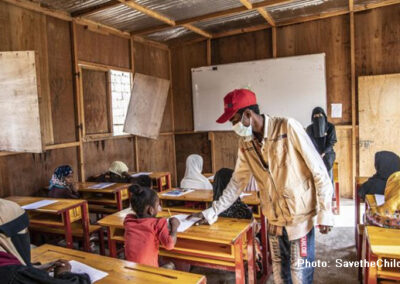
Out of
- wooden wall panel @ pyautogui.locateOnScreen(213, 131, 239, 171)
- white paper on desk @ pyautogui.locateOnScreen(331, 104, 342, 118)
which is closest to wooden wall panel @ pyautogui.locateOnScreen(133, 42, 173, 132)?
wooden wall panel @ pyautogui.locateOnScreen(213, 131, 239, 171)

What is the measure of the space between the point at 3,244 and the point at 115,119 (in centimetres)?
419

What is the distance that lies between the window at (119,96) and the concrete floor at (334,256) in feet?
9.90

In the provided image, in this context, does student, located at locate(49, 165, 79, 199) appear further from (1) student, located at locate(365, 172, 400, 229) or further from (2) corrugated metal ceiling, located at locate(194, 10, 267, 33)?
(2) corrugated metal ceiling, located at locate(194, 10, 267, 33)

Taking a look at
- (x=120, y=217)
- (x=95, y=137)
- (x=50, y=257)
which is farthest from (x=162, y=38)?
(x=50, y=257)

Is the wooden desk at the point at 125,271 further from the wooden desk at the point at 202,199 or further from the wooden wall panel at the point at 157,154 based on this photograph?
the wooden wall panel at the point at 157,154

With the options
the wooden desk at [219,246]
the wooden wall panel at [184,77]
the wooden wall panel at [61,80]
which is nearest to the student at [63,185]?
the wooden wall panel at [61,80]

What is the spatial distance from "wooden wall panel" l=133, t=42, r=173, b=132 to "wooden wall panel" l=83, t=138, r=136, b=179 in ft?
3.43

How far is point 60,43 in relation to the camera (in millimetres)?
4176

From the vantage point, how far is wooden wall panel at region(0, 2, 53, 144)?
11.5 ft

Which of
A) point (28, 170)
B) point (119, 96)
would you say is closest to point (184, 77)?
point (119, 96)

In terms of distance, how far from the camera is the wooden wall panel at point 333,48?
5043 millimetres

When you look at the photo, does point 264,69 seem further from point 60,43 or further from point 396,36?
point 60,43

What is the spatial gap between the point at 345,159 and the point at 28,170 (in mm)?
4612

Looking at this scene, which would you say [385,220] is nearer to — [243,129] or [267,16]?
[243,129]
